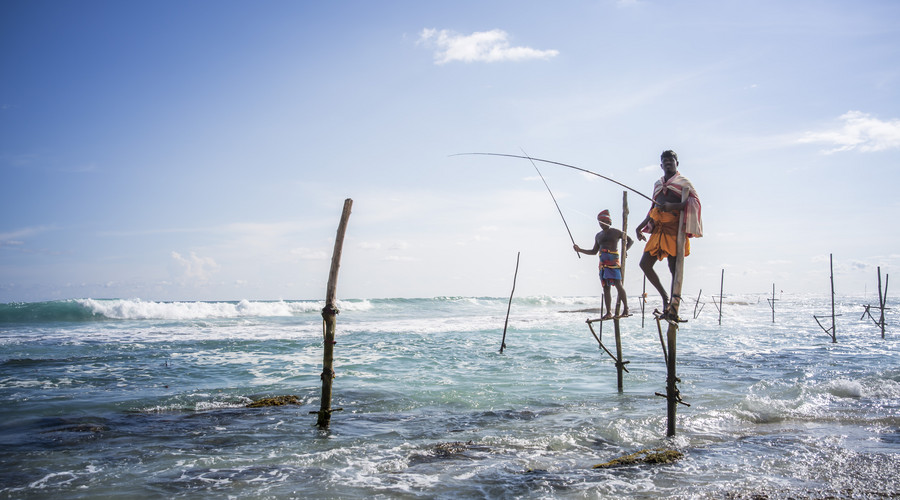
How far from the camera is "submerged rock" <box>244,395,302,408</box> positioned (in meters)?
10.6

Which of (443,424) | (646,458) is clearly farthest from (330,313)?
(646,458)

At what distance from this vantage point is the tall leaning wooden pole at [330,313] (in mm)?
8133

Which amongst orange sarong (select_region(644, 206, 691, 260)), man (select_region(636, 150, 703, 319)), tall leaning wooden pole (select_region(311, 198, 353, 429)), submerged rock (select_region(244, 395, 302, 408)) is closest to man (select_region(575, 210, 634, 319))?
man (select_region(636, 150, 703, 319))

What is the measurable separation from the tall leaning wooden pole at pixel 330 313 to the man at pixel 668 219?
4.48 m

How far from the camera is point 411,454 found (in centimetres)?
718

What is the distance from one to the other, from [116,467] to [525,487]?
5261 mm

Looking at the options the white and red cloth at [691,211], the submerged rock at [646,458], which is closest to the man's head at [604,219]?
the white and red cloth at [691,211]

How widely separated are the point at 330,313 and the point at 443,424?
2.89 metres

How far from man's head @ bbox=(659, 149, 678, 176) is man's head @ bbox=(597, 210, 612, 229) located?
306cm

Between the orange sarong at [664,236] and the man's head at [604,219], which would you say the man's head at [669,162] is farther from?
the man's head at [604,219]

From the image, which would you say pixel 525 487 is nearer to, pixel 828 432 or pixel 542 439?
pixel 542 439

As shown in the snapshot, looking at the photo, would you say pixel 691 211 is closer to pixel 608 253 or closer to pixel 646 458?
pixel 646 458

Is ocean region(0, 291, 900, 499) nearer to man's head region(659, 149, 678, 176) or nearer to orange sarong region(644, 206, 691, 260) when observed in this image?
orange sarong region(644, 206, 691, 260)

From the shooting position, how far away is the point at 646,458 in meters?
6.55
